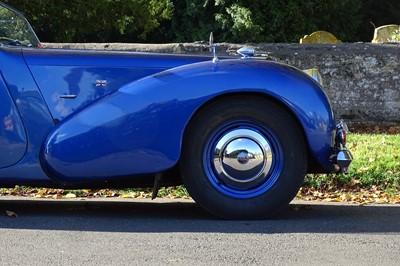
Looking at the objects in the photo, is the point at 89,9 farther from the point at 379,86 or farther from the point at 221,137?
the point at 221,137

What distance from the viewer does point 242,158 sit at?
579 centimetres

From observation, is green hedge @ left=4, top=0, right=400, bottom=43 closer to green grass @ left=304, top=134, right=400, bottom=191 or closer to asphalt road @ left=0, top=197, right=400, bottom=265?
green grass @ left=304, top=134, right=400, bottom=191

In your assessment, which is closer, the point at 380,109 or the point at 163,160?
the point at 163,160

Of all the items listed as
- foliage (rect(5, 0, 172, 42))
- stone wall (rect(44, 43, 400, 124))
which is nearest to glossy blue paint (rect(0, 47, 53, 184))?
stone wall (rect(44, 43, 400, 124))

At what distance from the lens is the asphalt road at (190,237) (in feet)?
15.8

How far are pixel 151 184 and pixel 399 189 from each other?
8.93 ft

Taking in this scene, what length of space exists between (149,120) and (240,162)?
A: 0.66 m

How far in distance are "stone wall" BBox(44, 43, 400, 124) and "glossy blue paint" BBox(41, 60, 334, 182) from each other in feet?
20.2

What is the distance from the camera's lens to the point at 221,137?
5.86 metres

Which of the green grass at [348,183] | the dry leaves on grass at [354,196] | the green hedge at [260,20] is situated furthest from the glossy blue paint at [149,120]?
the green hedge at [260,20]

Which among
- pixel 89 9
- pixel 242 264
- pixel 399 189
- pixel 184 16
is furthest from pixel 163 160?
pixel 184 16

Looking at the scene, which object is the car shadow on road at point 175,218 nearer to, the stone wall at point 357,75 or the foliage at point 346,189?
the foliage at point 346,189

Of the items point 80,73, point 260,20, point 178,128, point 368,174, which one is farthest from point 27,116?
point 260,20

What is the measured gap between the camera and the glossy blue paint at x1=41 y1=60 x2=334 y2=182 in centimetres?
578
